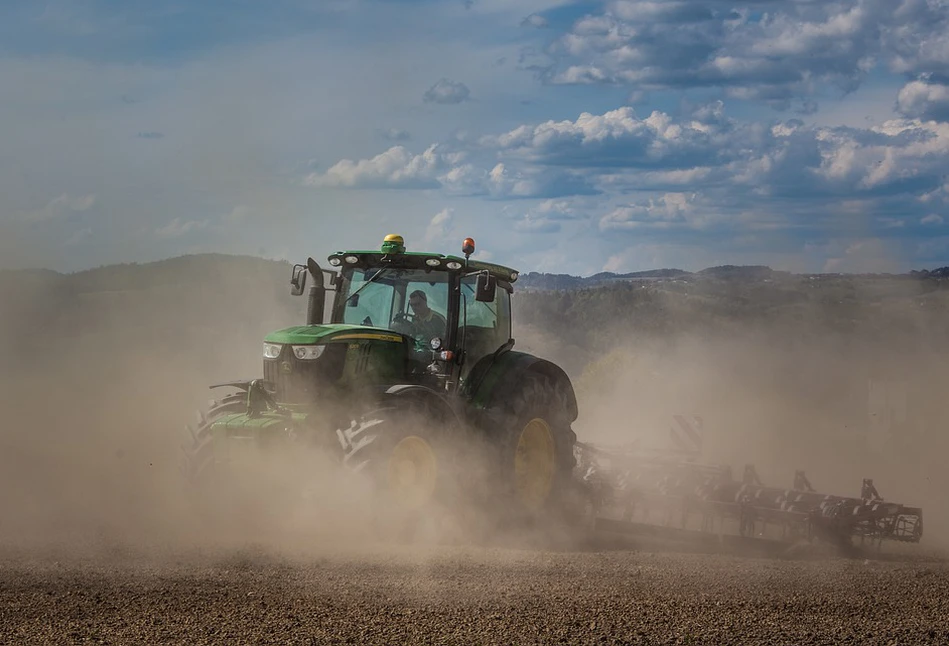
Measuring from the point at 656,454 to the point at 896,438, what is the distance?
485 inches

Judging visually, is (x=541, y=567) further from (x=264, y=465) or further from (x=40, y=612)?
(x=40, y=612)

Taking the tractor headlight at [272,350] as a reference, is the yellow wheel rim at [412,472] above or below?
below

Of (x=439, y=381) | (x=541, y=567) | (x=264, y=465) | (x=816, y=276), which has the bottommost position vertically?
(x=541, y=567)

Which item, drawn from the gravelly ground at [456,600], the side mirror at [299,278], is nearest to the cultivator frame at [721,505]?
the gravelly ground at [456,600]

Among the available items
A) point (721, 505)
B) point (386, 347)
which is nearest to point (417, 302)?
point (386, 347)

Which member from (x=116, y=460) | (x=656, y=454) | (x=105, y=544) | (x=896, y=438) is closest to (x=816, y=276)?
(x=896, y=438)

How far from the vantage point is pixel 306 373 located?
39.2 ft

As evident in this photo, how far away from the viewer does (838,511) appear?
13.2 meters

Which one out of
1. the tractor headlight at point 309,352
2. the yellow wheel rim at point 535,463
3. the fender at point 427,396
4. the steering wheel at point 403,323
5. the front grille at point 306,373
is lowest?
the yellow wheel rim at point 535,463

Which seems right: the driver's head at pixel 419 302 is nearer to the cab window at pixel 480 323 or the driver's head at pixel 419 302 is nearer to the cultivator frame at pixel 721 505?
the cab window at pixel 480 323

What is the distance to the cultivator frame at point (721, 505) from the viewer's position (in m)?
13.1

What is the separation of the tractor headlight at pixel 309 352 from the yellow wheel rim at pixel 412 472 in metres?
1.46

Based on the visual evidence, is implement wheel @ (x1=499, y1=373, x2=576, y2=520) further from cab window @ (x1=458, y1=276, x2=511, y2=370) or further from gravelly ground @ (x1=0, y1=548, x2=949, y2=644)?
gravelly ground @ (x1=0, y1=548, x2=949, y2=644)

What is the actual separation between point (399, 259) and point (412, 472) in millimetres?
2862
